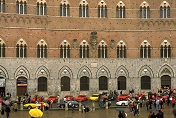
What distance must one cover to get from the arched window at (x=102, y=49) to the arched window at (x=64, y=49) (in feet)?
16.4

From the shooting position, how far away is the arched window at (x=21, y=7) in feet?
172

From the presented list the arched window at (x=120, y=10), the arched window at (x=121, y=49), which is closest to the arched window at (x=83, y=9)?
the arched window at (x=120, y=10)

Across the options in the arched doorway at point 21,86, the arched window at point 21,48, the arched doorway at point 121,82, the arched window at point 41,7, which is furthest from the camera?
the arched doorway at point 121,82

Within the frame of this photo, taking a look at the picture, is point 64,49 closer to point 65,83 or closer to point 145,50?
point 65,83

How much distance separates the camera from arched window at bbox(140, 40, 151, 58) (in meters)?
55.9

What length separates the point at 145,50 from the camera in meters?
56.0

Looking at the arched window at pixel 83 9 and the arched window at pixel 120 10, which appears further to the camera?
the arched window at pixel 120 10

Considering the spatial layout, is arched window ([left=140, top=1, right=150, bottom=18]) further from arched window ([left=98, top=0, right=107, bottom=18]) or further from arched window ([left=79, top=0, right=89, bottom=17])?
arched window ([left=79, top=0, right=89, bottom=17])

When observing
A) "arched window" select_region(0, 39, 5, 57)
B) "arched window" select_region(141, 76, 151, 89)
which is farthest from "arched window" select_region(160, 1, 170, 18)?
"arched window" select_region(0, 39, 5, 57)

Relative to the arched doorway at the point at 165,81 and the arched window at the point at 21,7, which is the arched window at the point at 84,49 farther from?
the arched doorway at the point at 165,81

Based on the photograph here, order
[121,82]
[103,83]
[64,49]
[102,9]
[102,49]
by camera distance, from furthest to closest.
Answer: [102,9], [121,82], [102,49], [103,83], [64,49]

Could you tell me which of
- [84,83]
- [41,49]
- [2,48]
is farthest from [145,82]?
[2,48]

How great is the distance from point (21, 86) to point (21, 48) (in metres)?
5.77

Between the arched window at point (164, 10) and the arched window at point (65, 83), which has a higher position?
the arched window at point (164, 10)
